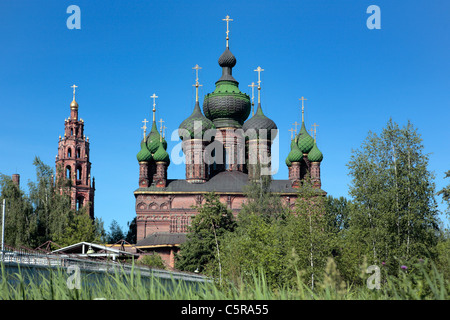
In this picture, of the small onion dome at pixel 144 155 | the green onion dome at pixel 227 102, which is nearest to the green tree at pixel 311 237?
the small onion dome at pixel 144 155

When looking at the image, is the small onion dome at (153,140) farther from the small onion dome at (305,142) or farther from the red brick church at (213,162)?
the small onion dome at (305,142)

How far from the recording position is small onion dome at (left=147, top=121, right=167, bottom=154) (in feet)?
167

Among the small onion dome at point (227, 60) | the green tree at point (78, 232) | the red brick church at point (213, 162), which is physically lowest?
the green tree at point (78, 232)

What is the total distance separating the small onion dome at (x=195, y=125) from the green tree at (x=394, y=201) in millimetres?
24765

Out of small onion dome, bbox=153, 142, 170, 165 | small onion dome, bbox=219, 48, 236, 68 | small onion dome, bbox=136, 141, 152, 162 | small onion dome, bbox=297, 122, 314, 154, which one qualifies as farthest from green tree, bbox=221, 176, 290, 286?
small onion dome, bbox=219, 48, 236, 68

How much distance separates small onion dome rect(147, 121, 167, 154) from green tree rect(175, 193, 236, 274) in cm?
1185

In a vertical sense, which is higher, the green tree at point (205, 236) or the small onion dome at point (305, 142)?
the small onion dome at point (305, 142)

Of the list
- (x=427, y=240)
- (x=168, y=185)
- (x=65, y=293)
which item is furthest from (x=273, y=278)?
(x=168, y=185)

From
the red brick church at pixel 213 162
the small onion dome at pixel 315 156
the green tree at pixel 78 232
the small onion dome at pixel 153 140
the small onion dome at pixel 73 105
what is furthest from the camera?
the small onion dome at pixel 73 105

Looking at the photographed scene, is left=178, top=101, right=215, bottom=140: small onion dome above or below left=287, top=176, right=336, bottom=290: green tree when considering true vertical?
above

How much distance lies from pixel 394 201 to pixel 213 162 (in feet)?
94.1

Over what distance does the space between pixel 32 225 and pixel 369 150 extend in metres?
24.5

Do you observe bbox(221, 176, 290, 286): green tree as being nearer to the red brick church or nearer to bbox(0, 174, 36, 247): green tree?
the red brick church

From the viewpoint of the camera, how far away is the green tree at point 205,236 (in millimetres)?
36031
